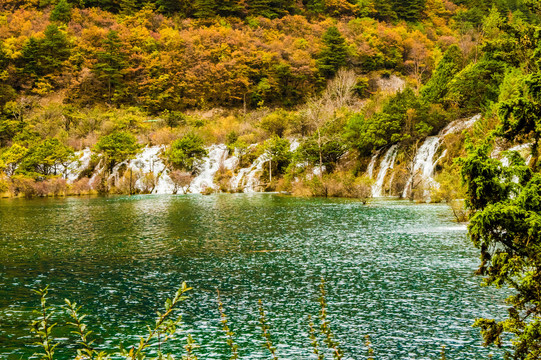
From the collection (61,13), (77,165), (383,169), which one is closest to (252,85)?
(77,165)

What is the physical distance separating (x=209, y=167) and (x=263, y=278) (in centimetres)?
5299

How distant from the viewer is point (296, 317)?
41.3 ft

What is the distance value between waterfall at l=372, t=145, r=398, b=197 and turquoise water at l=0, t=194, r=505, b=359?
20153 millimetres

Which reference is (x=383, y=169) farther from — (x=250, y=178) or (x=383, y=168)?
(x=250, y=178)

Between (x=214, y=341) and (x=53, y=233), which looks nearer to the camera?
(x=214, y=341)

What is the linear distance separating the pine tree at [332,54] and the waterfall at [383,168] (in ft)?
139

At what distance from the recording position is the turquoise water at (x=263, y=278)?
11.2 m

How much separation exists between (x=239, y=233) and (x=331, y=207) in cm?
1562

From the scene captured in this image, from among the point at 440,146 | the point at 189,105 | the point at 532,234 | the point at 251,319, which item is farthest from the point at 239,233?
the point at 189,105

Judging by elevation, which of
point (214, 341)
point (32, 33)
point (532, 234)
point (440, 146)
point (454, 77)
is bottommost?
point (214, 341)

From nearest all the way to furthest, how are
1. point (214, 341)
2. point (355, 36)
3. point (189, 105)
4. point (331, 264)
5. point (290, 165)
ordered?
point (214, 341) → point (331, 264) → point (290, 165) → point (189, 105) → point (355, 36)

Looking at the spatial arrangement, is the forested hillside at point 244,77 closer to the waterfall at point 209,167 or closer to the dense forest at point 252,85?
the dense forest at point 252,85

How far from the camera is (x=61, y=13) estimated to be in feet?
360

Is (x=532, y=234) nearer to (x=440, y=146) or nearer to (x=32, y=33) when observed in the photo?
(x=440, y=146)
